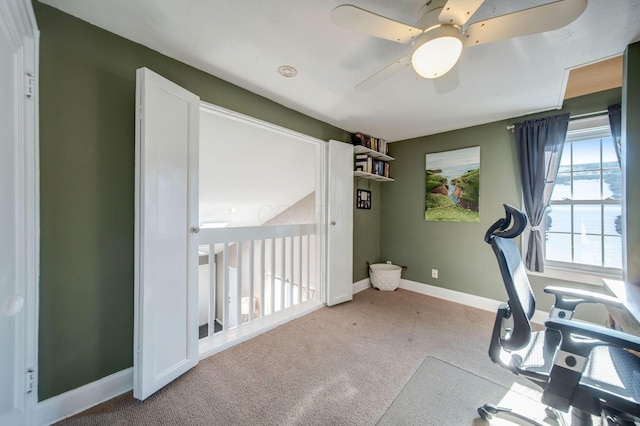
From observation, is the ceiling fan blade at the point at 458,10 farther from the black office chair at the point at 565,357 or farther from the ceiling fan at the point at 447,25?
the black office chair at the point at 565,357

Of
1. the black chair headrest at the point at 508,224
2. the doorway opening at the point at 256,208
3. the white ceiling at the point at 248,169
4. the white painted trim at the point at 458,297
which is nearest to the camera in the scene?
the black chair headrest at the point at 508,224

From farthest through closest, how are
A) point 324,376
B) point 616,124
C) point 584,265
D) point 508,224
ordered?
1. point 584,265
2. point 616,124
3. point 324,376
4. point 508,224

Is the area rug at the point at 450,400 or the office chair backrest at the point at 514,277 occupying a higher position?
the office chair backrest at the point at 514,277

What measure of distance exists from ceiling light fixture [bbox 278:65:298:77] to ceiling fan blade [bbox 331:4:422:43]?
860 mm

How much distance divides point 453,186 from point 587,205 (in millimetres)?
1224

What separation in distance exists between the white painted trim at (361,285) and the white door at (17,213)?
300 cm

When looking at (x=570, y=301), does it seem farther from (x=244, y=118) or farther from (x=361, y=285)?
(x=244, y=118)

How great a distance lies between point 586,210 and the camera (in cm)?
243

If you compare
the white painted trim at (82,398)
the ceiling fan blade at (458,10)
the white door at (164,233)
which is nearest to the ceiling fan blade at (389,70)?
the ceiling fan blade at (458,10)

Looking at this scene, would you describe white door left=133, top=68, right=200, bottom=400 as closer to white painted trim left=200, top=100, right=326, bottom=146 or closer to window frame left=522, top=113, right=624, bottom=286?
white painted trim left=200, top=100, right=326, bottom=146

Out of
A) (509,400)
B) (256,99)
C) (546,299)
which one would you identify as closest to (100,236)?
(256,99)

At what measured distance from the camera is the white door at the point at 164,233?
147 cm

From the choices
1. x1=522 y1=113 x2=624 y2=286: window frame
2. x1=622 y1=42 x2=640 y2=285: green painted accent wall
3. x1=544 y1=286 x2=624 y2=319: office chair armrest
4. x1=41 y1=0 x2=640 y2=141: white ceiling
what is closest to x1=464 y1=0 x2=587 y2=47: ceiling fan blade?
x1=41 y1=0 x2=640 y2=141: white ceiling

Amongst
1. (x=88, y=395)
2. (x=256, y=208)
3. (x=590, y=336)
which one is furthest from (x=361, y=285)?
(x=88, y=395)
